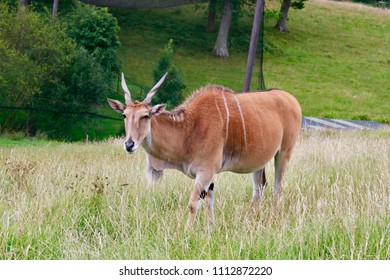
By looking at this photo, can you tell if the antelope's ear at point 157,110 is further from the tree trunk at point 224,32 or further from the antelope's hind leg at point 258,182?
the tree trunk at point 224,32

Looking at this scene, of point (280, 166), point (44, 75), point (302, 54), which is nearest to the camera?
point (280, 166)

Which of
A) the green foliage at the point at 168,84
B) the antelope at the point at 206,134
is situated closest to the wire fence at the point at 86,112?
the green foliage at the point at 168,84

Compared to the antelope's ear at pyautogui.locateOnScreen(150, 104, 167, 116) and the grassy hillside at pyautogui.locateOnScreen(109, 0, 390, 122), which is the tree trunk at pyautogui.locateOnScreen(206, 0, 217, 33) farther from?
the antelope's ear at pyautogui.locateOnScreen(150, 104, 167, 116)

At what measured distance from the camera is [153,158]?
22.5 feet

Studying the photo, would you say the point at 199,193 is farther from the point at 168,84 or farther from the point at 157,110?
the point at 168,84

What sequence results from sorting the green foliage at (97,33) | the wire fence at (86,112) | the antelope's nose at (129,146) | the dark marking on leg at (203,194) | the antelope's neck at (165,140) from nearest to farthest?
the antelope's nose at (129,146) < the dark marking on leg at (203,194) < the antelope's neck at (165,140) < the wire fence at (86,112) < the green foliage at (97,33)

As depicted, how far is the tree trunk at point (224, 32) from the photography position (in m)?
22.7

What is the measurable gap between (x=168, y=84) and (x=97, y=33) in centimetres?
393

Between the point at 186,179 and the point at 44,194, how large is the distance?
2071mm

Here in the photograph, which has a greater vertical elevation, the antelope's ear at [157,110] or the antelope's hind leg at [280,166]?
the antelope's ear at [157,110]

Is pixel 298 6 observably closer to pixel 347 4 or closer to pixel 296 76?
pixel 296 76

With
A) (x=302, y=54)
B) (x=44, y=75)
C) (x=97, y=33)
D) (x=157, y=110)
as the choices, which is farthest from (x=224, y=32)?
(x=302, y=54)

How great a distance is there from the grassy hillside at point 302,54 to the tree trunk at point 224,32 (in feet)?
0.91

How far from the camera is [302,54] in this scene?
→ 150 ft
